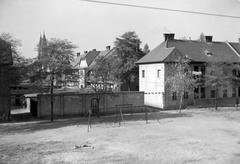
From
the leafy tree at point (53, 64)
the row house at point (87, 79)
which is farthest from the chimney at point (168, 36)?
the leafy tree at point (53, 64)

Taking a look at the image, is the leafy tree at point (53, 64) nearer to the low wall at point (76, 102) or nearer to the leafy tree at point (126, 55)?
the low wall at point (76, 102)

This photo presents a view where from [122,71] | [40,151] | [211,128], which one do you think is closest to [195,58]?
[122,71]

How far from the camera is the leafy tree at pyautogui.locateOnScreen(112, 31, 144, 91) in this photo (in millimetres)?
47894

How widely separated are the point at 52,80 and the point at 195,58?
77.4ft

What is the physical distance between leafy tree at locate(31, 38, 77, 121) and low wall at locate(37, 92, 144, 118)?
3.60 meters

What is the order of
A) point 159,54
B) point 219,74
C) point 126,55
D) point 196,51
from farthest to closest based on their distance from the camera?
1. point 126,55
2. point 196,51
3. point 159,54
4. point 219,74

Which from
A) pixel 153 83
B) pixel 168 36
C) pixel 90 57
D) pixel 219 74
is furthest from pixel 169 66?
pixel 90 57

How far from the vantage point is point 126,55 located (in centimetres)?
4900

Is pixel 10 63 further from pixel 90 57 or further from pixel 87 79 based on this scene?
pixel 90 57

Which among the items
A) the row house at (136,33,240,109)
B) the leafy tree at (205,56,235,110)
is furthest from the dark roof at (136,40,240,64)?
the leafy tree at (205,56,235,110)

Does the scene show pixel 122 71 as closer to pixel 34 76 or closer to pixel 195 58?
pixel 195 58

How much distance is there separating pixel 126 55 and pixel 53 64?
24.8 m

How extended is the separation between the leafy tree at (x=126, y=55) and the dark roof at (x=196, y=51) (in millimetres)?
5617

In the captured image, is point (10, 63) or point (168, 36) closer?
point (10, 63)
